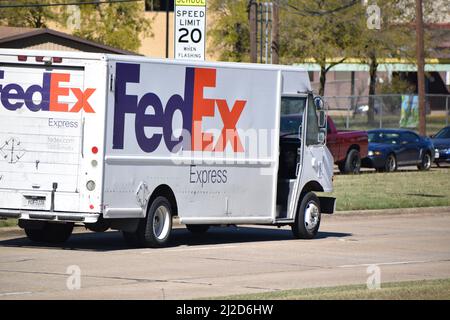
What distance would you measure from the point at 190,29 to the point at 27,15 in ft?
129

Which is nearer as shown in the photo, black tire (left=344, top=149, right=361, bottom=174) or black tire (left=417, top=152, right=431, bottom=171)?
black tire (left=344, top=149, right=361, bottom=174)

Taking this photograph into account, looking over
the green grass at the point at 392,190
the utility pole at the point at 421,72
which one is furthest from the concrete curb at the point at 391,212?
the utility pole at the point at 421,72

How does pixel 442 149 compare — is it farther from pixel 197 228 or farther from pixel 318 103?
pixel 197 228

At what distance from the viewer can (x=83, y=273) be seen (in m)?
13.5

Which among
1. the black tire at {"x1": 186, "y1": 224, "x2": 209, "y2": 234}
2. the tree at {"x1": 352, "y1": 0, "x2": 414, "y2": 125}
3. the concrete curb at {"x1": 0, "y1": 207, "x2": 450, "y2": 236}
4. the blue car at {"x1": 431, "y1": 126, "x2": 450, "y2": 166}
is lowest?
the black tire at {"x1": 186, "y1": 224, "x2": 209, "y2": 234}

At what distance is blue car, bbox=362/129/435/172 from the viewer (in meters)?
37.4

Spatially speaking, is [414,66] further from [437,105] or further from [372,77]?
[437,105]

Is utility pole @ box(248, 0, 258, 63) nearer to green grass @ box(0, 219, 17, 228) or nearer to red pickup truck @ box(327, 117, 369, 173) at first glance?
red pickup truck @ box(327, 117, 369, 173)

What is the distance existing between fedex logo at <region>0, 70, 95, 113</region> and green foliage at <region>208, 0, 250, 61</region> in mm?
45267

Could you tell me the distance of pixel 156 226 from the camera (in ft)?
55.2

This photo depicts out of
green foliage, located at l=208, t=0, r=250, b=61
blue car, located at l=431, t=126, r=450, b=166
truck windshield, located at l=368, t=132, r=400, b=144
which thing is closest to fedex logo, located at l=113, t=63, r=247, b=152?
truck windshield, located at l=368, t=132, r=400, b=144

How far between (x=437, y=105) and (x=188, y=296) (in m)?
79.0

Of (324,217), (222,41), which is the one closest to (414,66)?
(222,41)

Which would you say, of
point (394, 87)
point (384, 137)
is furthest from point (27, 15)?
point (394, 87)
